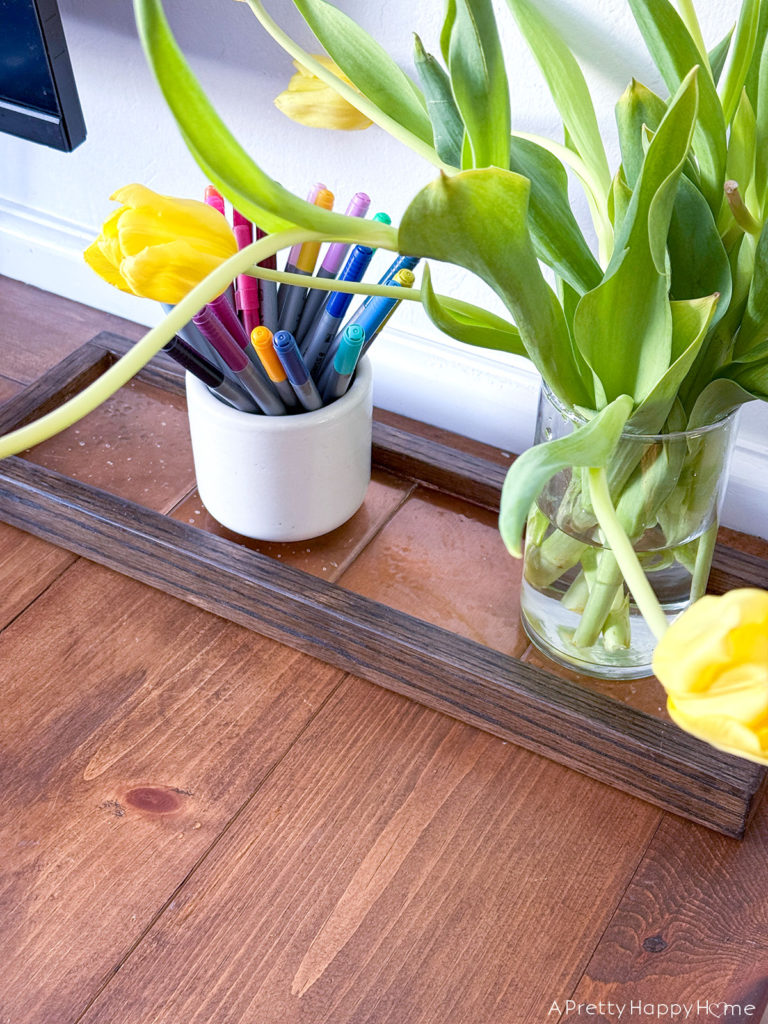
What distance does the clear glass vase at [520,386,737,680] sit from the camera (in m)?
0.40

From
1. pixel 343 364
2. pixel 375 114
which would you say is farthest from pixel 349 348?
pixel 375 114

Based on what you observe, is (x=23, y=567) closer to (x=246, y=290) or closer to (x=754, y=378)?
(x=246, y=290)

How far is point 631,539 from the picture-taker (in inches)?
16.4

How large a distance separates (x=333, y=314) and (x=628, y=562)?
0.24 metres

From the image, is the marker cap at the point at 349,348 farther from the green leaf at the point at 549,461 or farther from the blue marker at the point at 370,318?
the green leaf at the point at 549,461

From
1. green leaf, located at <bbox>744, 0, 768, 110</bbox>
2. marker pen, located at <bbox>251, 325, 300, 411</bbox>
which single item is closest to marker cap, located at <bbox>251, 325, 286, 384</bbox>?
marker pen, located at <bbox>251, 325, 300, 411</bbox>

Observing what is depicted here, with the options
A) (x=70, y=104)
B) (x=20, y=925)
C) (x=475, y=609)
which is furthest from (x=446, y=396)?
(x=20, y=925)

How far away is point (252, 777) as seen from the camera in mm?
440

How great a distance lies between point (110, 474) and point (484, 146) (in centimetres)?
32

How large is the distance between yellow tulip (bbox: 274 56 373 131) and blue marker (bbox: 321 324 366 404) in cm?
9

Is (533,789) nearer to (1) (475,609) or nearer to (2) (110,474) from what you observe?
(1) (475,609)

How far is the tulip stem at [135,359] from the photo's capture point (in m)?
0.25

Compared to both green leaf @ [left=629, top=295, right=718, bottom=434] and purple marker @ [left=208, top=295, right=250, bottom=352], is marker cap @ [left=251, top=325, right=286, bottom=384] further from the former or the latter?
green leaf @ [left=629, top=295, right=718, bottom=434]

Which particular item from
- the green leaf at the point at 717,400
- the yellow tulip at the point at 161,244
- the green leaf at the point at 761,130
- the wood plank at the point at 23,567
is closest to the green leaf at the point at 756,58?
the green leaf at the point at 761,130
